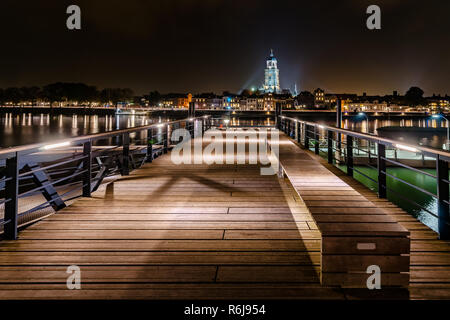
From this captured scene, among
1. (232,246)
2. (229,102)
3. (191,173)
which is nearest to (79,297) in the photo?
(232,246)

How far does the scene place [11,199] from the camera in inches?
113

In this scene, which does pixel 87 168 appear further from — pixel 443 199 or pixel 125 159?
pixel 443 199

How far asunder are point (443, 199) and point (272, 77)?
561ft

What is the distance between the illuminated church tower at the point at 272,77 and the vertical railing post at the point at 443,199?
16612cm

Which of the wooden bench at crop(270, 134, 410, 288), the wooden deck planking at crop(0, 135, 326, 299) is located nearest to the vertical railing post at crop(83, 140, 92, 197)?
the wooden deck planking at crop(0, 135, 326, 299)

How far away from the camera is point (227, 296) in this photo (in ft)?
6.44

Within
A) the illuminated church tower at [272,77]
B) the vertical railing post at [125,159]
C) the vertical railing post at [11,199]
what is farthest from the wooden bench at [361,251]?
the illuminated church tower at [272,77]

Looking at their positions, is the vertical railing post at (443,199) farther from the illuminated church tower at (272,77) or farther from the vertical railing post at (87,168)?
the illuminated church tower at (272,77)

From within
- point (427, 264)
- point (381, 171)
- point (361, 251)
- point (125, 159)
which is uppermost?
point (125, 159)

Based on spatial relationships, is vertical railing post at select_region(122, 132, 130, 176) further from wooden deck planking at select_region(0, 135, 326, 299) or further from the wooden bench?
the wooden bench

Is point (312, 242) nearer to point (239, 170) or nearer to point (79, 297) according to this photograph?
point (79, 297)

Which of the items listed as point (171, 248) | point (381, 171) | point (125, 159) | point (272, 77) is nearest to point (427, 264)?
point (171, 248)

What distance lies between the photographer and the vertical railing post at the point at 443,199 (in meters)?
2.81
